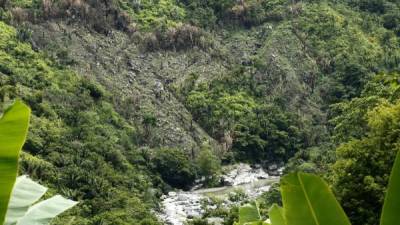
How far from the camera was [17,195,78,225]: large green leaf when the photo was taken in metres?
1.94

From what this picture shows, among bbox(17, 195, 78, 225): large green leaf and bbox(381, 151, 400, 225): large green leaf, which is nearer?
bbox(381, 151, 400, 225): large green leaf

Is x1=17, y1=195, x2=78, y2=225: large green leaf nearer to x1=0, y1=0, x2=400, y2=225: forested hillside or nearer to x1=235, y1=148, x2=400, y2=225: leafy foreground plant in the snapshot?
x1=235, y1=148, x2=400, y2=225: leafy foreground plant

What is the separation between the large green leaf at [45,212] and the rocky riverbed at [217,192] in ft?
93.5

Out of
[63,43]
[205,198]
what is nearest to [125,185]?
[205,198]

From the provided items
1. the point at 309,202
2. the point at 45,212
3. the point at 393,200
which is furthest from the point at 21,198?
the point at 393,200

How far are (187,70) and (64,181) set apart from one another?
22309mm

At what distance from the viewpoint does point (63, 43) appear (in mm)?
46125

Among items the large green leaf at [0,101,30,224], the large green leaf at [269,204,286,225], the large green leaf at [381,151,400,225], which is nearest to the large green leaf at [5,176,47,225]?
the large green leaf at [0,101,30,224]

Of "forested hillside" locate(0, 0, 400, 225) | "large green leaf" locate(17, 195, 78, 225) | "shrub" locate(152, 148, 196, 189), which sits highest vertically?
"large green leaf" locate(17, 195, 78, 225)

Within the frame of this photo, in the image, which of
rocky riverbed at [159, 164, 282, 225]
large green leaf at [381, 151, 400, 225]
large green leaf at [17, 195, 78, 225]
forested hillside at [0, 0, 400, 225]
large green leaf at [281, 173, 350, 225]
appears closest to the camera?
large green leaf at [381, 151, 400, 225]

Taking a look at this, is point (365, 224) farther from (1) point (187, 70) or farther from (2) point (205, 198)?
(1) point (187, 70)

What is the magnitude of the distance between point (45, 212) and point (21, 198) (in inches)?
8.1

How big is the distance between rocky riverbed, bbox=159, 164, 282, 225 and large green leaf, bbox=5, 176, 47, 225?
28.7 metres

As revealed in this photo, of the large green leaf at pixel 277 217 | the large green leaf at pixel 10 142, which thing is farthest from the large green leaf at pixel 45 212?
the large green leaf at pixel 277 217
